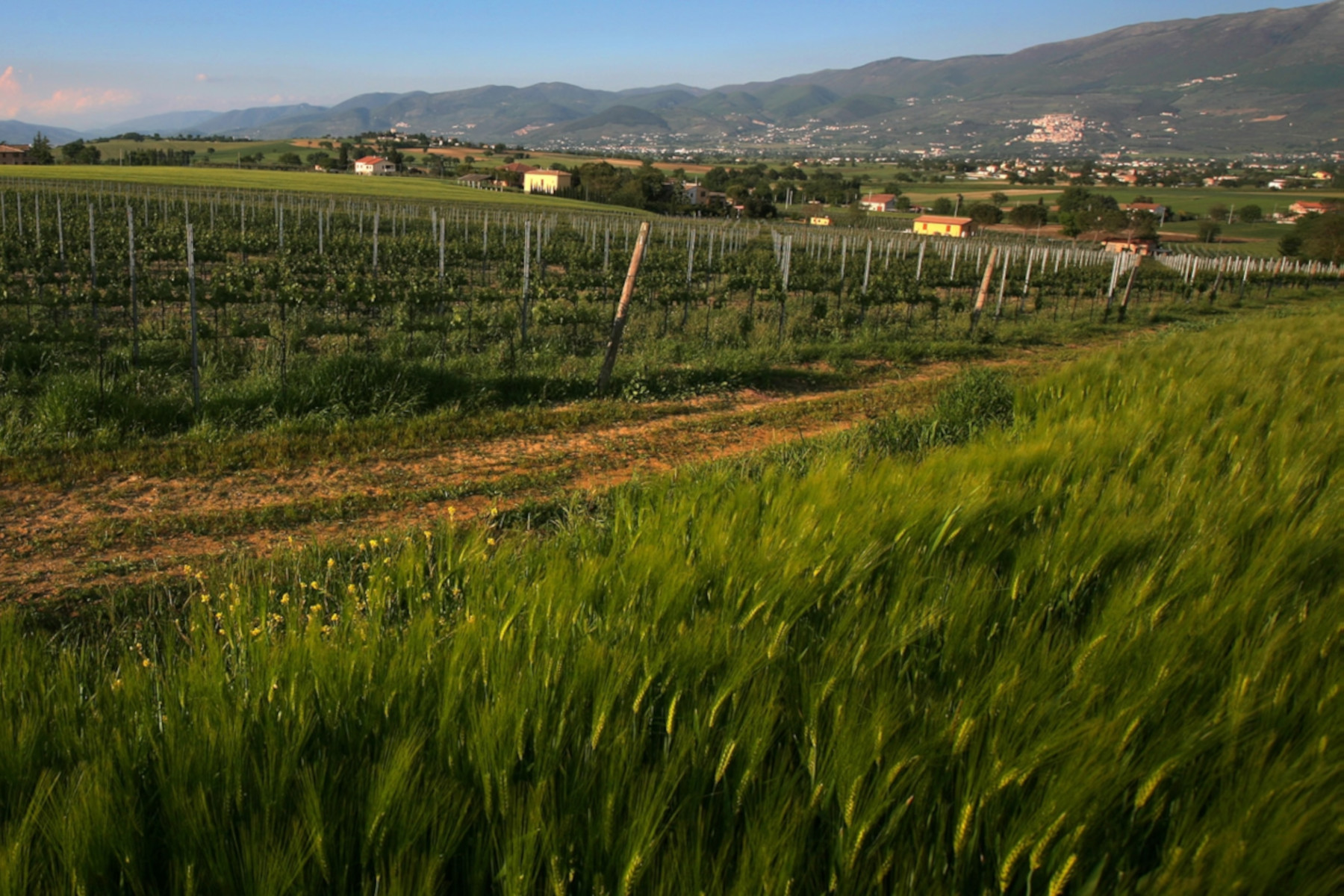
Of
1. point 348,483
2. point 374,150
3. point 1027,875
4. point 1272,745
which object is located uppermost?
point 374,150

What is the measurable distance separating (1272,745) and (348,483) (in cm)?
586

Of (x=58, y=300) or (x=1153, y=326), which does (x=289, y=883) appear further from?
(x=1153, y=326)

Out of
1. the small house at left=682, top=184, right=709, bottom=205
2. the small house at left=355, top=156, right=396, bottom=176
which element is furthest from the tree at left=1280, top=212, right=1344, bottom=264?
the small house at left=355, top=156, right=396, bottom=176

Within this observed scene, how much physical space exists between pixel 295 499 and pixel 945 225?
70260 mm

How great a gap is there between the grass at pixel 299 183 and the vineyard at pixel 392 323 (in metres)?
21.0

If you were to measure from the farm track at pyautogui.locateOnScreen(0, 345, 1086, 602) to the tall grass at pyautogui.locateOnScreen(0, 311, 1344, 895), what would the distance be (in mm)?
1259

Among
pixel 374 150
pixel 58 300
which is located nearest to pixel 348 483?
pixel 58 300

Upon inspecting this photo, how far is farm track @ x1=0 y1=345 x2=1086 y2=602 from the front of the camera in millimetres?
4820

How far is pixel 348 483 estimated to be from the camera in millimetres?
6301

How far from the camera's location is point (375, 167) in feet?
326

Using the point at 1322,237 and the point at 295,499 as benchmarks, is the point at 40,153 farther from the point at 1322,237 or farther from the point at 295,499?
the point at 1322,237

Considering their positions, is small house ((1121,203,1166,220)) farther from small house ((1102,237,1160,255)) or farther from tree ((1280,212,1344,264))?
tree ((1280,212,1344,264))

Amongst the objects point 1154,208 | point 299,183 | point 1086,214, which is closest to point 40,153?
point 299,183

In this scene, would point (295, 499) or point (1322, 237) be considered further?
point (1322, 237)
